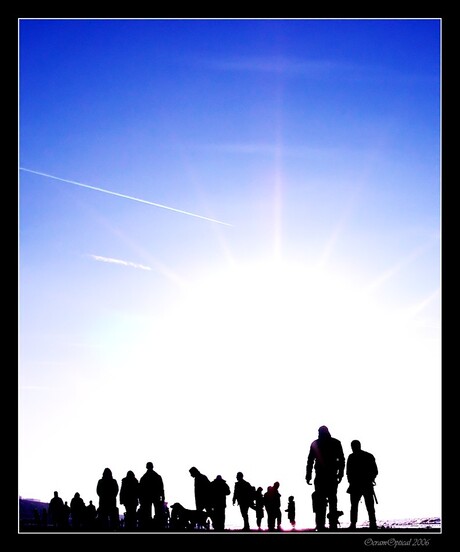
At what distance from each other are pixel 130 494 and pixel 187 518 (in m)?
1.52

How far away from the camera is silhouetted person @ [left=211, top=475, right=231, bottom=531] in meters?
21.7

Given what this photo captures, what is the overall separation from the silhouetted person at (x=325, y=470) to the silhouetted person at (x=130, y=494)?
19.1ft

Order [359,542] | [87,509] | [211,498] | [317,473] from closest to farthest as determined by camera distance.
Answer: [359,542] < [317,473] < [211,498] < [87,509]

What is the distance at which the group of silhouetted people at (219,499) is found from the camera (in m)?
18.0

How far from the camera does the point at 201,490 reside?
2134 cm

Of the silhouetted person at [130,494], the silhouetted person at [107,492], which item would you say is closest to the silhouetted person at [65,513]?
the silhouetted person at [107,492]

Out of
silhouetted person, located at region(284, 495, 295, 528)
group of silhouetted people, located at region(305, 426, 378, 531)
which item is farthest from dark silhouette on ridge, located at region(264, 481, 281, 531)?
group of silhouetted people, located at region(305, 426, 378, 531)

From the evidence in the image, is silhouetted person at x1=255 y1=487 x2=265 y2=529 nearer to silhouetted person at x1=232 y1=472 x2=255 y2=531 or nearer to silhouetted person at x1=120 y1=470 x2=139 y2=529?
silhouetted person at x1=232 y1=472 x2=255 y2=531

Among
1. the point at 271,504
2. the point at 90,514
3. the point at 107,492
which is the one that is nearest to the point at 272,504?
the point at 271,504

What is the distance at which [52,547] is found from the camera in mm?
14000

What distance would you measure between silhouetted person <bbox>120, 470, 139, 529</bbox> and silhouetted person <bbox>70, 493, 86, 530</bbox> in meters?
5.53
